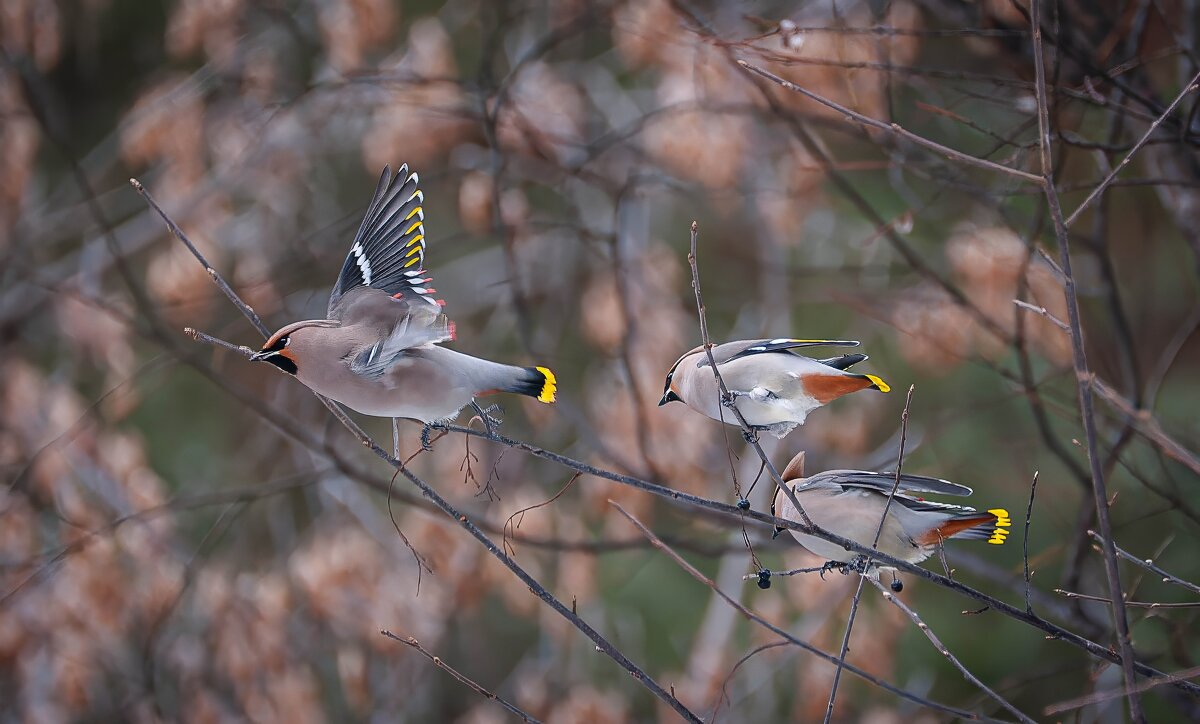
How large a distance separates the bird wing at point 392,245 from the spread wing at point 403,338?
0.04 meters

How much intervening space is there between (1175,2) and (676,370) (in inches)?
111

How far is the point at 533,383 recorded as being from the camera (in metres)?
2.29

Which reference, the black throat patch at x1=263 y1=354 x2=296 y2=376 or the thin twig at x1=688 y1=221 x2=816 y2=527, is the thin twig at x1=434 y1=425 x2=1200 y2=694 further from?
the black throat patch at x1=263 y1=354 x2=296 y2=376

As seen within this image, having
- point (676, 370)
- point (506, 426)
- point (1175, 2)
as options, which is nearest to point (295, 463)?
point (506, 426)

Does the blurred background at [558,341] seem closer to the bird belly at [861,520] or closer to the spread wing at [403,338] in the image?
the bird belly at [861,520]

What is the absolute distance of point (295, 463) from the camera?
7.03 m

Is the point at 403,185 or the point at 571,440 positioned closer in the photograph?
the point at 403,185

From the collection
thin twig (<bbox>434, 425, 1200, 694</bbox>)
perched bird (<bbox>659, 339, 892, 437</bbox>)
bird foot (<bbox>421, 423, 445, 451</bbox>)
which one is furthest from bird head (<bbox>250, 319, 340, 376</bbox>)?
perched bird (<bbox>659, 339, 892, 437</bbox>)

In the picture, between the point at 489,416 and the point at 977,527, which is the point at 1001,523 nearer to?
the point at 977,527

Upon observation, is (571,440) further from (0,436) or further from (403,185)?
(403,185)

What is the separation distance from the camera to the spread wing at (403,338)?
7.00 feet

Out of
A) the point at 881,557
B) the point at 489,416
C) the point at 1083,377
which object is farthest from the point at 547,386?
the point at 1083,377

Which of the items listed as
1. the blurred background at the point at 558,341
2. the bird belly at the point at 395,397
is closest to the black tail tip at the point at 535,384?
the bird belly at the point at 395,397

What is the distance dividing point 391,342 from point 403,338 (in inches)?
1.0
